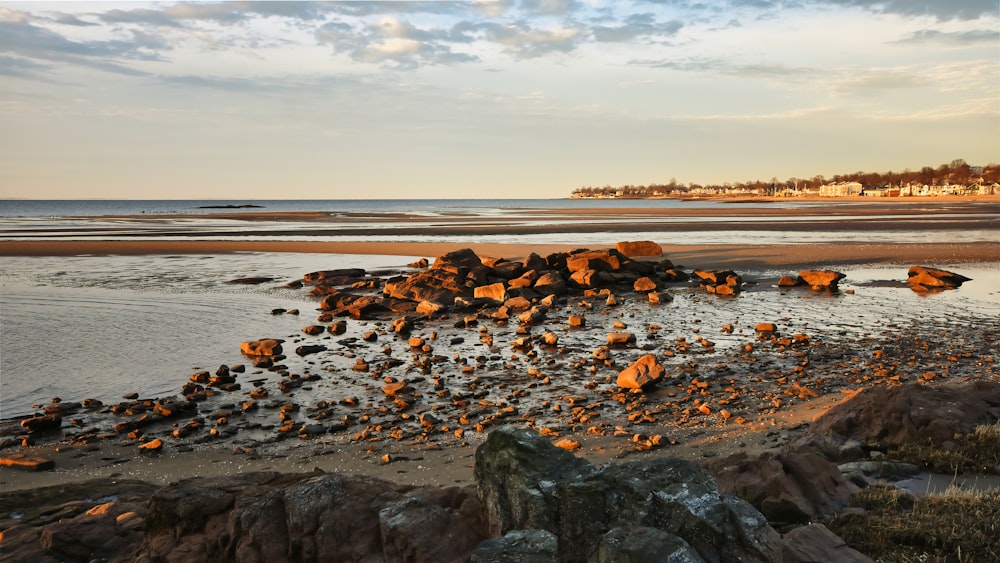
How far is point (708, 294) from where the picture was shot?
22969 mm

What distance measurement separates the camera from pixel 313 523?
512 cm

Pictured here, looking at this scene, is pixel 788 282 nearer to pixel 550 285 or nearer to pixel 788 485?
pixel 550 285

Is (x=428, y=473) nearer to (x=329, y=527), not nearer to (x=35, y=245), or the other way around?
(x=329, y=527)

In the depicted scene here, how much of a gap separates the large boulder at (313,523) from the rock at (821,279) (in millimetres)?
21509

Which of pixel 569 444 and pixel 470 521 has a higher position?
pixel 470 521

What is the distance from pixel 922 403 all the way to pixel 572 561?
6.34 meters

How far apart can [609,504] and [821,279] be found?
72.4ft

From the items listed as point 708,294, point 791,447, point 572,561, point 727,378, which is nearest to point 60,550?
point 572,561

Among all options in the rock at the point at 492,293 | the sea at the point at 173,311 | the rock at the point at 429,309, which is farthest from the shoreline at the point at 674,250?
the rock at the point at 429,309

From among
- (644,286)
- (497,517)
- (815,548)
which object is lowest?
(644,286)

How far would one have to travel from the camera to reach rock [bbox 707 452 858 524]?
5883mm

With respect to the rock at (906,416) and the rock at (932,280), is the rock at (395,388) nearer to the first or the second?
the rock at (906,416)

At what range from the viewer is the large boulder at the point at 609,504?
4.24 metres

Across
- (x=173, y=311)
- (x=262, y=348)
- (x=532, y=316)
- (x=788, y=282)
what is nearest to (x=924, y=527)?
(x=262, y=348)
